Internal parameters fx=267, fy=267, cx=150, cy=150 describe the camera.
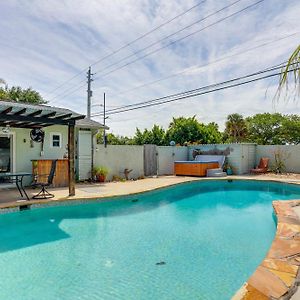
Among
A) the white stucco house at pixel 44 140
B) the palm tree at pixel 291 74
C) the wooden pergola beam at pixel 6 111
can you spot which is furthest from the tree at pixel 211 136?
the palm tree at pixel 291 74

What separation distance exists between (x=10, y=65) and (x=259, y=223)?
1498cm

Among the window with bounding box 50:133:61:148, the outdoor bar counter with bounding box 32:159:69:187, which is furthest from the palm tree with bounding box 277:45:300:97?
the window with bounding box 50:133:61:148

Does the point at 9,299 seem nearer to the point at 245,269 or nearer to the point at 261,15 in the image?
the point at 245,269

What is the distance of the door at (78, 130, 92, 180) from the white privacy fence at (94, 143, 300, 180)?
0.45 m

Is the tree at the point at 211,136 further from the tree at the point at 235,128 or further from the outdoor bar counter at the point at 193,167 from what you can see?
the outdoor bar counter at the point at 193,167

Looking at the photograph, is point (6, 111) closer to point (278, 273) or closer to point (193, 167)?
point (278, 273)

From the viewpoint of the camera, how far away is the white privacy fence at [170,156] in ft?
47.0

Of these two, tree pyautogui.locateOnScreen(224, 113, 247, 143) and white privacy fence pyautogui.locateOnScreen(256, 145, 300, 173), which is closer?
white privacy fence pyautogui.locateOnScreen(256, 145, 300, 173)

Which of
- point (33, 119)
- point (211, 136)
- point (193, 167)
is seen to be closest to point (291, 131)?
point (211, 136)

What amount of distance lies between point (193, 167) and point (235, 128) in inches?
710

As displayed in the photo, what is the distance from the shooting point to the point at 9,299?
11.5 ft

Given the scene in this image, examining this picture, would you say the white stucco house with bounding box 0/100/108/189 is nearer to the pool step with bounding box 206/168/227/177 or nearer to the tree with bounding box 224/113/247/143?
the pool step with bounding box 206/168/227/177

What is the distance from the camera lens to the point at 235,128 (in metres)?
32.7

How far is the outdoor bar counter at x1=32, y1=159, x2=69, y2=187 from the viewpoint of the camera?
1056 cm
